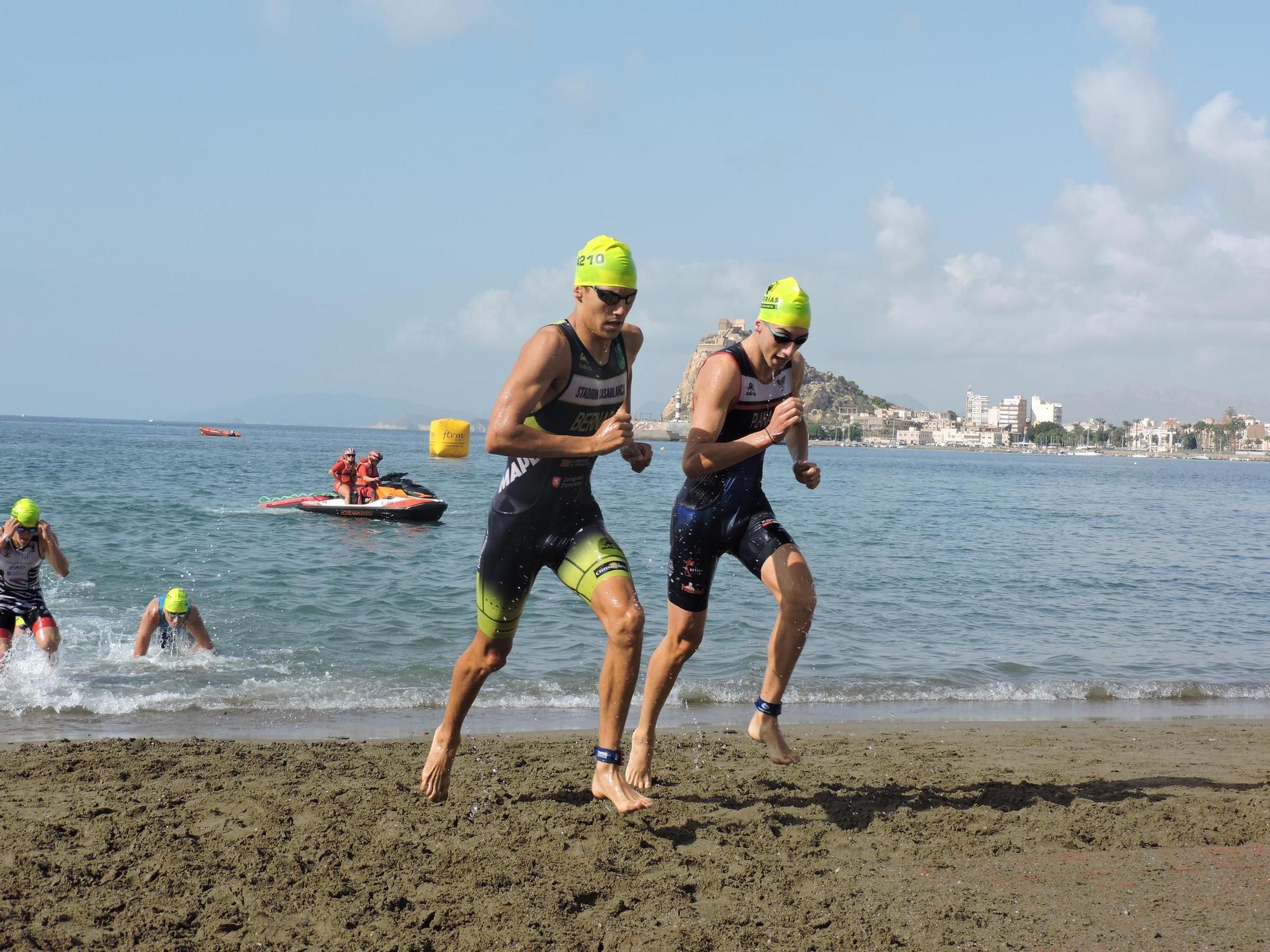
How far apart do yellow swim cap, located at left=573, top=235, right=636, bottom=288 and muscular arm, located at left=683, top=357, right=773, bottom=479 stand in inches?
32.5

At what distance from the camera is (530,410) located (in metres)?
4.95

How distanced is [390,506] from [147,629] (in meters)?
18.1

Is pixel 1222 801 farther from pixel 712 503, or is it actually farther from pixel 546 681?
pixel 546 681

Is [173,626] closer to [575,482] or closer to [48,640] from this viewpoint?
[48,640]

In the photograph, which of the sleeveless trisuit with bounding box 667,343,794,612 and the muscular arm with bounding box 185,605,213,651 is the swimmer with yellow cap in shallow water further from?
the sleeveless trisuit with bounding box 667,343,794,612

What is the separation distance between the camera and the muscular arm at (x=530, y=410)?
492 centimetres

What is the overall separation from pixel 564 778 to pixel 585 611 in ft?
27.0

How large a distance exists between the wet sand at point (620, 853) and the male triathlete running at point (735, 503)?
82cm

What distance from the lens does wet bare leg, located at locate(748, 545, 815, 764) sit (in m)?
5.77

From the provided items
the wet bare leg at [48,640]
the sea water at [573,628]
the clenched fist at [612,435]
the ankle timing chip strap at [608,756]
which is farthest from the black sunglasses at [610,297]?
the wet bare leg at [48,640]

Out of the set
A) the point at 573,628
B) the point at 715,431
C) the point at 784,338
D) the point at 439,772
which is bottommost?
the point at 573,628

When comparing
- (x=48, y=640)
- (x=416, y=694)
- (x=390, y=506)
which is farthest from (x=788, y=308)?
(x=390, y=506)

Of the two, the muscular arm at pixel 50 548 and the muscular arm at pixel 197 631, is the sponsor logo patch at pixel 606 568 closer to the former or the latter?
the muscular arm at pixel 50 548

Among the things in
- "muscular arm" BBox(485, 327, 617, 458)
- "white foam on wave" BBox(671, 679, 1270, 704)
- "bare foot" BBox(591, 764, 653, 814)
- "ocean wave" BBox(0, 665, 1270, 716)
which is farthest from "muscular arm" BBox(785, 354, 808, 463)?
"white foam on wave" BBox(671, 679, 1270, 704)
